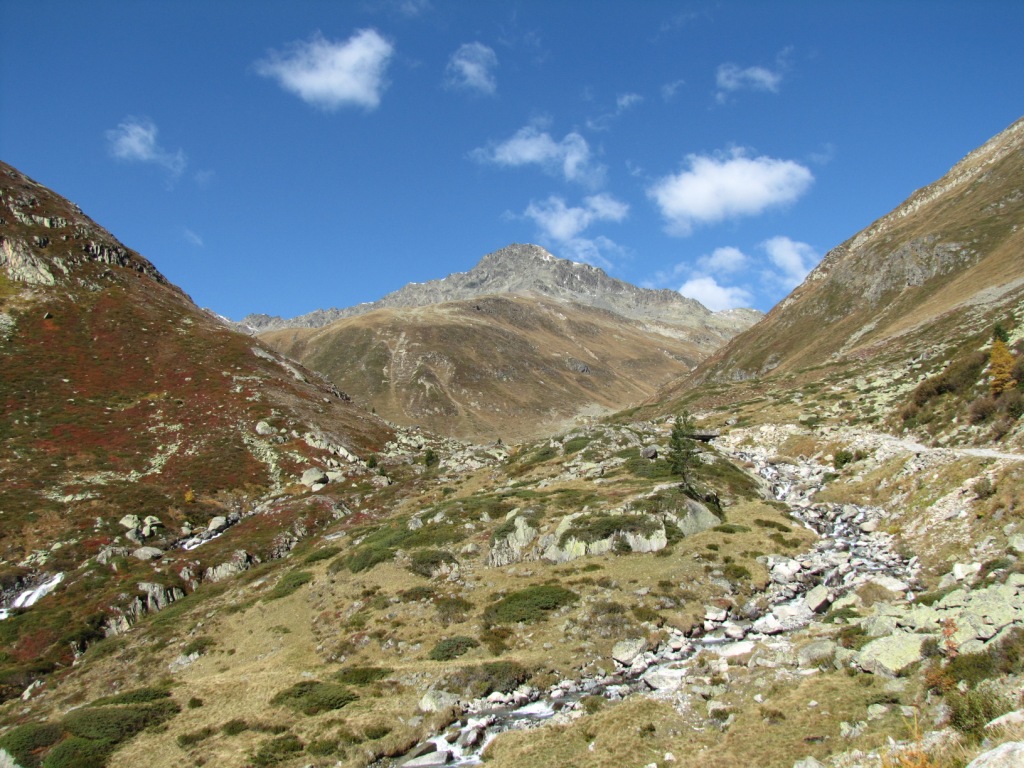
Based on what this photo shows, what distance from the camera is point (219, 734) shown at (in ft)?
86.4

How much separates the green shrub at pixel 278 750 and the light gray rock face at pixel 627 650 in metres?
15.6

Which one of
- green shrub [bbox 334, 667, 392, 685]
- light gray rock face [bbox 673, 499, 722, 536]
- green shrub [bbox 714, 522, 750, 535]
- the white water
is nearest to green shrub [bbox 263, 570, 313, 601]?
green shrub [bbox 334, 667, 392, 685]

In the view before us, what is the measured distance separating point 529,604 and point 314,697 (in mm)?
13456

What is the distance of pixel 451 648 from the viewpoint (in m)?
32.0

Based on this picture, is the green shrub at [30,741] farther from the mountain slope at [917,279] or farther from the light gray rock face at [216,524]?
the mountain slope at [917,279]

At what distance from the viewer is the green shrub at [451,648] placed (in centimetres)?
3155

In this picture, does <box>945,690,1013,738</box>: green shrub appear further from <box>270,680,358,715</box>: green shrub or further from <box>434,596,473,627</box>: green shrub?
<box>434,596,473,627</box>: green shrub

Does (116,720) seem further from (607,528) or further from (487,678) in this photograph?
(607,528)

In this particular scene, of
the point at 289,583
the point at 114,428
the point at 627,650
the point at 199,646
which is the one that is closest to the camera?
the point at 627,650

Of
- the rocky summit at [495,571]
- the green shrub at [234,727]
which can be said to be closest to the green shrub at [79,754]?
the rocky summit at [495,571]

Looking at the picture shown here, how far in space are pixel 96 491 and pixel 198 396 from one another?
26528 millimetres

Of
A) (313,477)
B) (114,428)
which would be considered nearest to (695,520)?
(313,477)

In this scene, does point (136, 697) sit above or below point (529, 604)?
above

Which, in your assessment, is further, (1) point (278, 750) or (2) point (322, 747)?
(1) point (278, 750)
